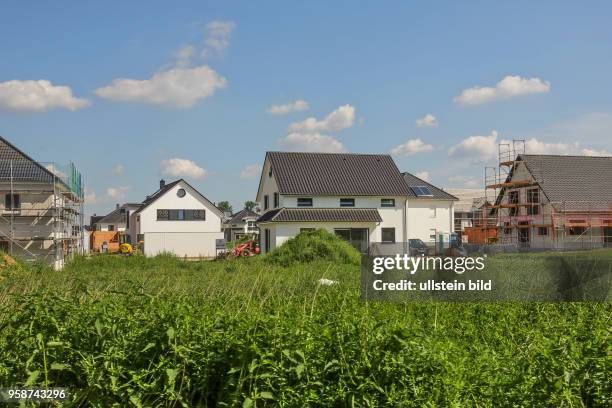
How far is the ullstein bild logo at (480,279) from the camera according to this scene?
9.09 meters

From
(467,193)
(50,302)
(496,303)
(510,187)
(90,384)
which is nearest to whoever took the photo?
(90,384)

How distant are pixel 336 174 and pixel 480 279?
31.7 m

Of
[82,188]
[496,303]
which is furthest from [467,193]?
[496,303]

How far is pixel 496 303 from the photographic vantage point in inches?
368

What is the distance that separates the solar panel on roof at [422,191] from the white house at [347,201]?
70 mm

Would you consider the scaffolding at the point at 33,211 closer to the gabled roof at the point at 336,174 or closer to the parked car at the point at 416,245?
the gabled roof at the point at 336,174

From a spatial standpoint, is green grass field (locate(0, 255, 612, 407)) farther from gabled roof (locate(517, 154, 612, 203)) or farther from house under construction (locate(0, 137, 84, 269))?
gabled roof (locate(517, 154, 612, 203))

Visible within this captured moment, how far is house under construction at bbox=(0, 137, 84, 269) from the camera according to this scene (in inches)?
1133

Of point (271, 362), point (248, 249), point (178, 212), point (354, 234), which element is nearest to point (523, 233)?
point (354, 234)

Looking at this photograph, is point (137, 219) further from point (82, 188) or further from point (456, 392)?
point (456, 392)

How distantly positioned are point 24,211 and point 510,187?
34.0m

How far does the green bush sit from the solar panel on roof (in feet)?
60.1

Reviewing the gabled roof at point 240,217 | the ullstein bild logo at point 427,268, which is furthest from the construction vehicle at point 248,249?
the gabled roof at point 240,217

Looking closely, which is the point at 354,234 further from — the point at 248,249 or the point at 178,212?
the point at 178,212
